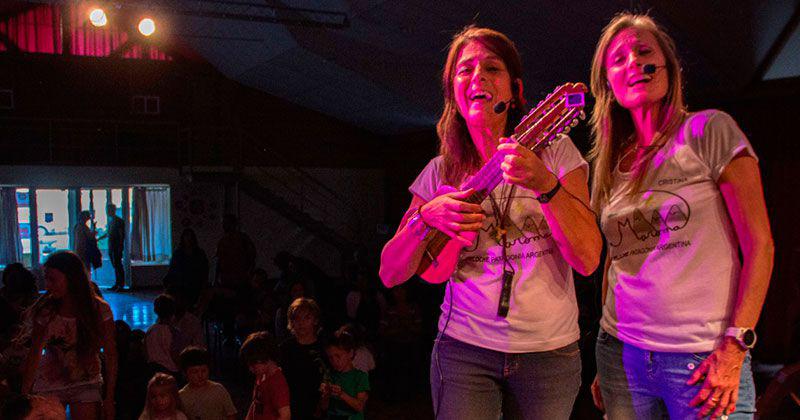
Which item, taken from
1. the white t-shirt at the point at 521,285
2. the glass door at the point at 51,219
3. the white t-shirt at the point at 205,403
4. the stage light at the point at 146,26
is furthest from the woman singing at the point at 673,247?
the glass door at the point at 51,219

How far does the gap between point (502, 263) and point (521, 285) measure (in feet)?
0.23

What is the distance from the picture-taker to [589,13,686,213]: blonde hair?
1794 millimetres

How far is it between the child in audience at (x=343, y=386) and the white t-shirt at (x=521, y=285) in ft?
9.10

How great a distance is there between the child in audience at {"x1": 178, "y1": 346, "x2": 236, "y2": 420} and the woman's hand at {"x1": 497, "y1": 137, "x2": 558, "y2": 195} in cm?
367

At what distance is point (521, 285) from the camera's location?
1.58m

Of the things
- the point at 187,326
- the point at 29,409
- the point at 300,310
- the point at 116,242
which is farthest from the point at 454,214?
the point at 116,242

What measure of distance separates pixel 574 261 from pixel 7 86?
54.5 ft

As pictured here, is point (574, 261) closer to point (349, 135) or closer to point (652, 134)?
point (652, 134)

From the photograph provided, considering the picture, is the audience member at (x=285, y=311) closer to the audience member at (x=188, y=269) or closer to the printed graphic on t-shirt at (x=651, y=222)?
the audience member at (x=188, y=269)

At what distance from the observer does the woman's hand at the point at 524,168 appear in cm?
138

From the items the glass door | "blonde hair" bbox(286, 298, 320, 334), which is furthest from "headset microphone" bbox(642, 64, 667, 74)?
the glass door

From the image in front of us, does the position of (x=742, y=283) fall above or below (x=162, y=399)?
above

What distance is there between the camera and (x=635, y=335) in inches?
68.7

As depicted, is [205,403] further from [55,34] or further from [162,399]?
[55,34]
